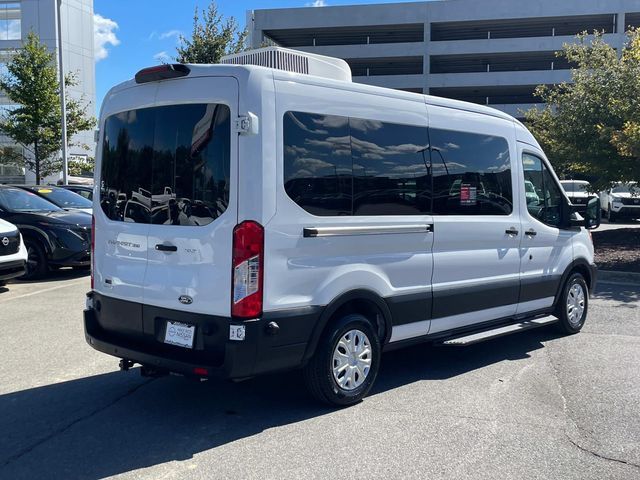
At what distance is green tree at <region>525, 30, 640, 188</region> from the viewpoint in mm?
12664

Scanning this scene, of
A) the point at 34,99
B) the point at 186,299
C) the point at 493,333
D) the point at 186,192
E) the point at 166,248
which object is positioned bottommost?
the point at 493,333

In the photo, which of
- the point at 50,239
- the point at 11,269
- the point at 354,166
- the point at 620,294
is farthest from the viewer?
the point at 50,239

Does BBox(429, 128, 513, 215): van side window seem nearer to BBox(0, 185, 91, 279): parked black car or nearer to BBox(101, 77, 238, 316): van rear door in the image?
BBox(101, 77, 238, 316): van rear door

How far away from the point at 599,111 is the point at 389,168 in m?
11.1

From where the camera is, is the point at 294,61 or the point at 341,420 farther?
the point at 294,61

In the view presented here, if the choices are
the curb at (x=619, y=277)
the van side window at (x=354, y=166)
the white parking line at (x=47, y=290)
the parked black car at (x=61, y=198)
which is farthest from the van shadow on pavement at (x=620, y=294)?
the parked black car at (x=61, y=198)

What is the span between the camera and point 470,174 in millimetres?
5559

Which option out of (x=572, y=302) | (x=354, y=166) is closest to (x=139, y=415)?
(x=354, y=166)

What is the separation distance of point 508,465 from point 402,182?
2.28 metres

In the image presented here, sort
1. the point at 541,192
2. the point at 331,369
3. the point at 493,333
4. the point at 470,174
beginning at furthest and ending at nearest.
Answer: the point at 541,192, the point at 493,333, the point at 470,174, the point at 331,369

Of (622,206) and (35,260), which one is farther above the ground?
(622,206)

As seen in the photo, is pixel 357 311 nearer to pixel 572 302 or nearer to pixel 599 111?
pixel 572 302

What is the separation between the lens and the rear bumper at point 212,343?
3.95 meters

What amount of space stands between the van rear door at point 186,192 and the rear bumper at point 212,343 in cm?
12
